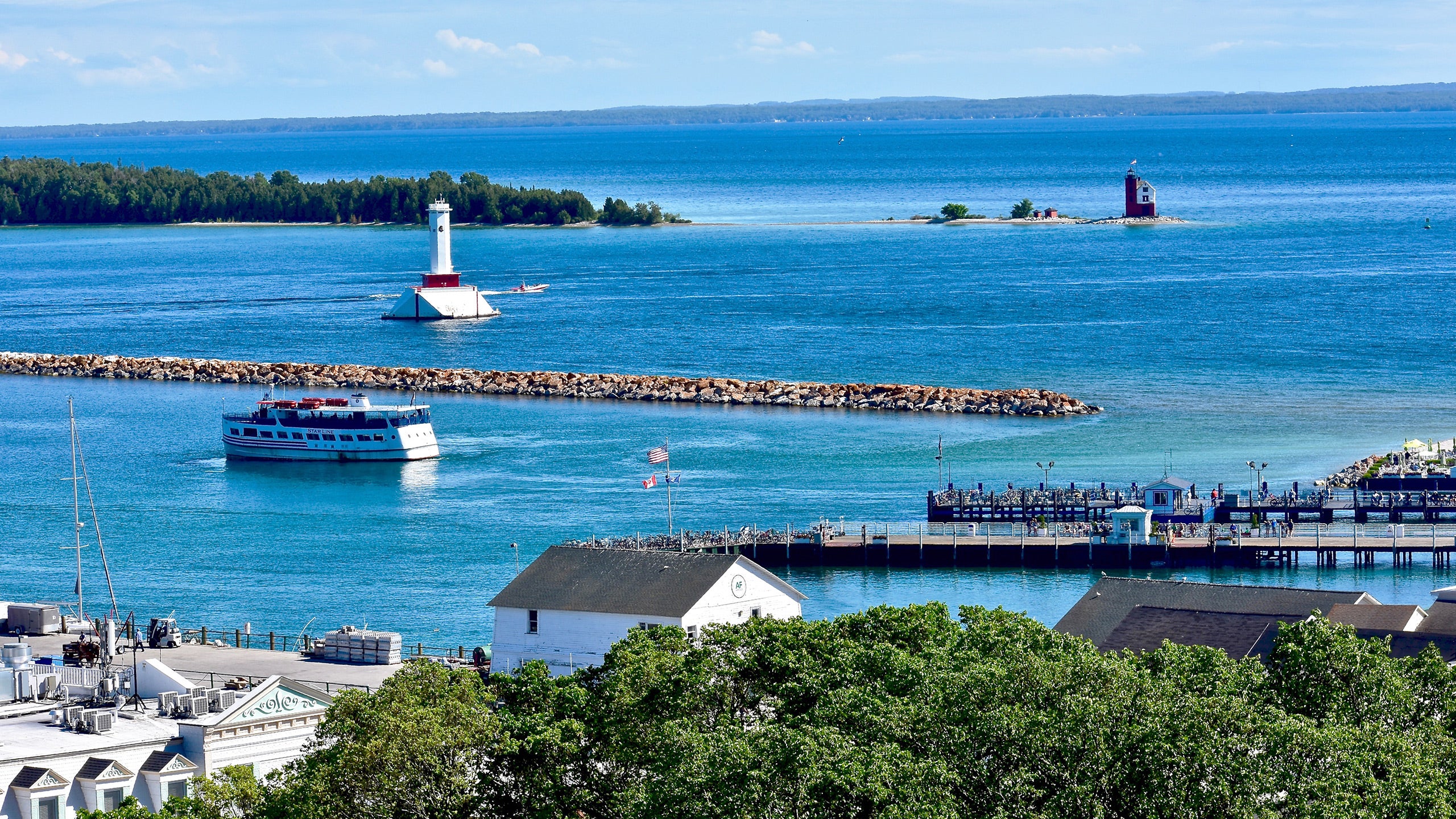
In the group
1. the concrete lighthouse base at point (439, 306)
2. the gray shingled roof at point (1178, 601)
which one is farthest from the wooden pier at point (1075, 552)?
the concrete lighthouse base at point (439, 306)

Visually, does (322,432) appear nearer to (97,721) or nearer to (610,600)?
(610,600)

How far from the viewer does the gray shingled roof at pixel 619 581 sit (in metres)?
46.6

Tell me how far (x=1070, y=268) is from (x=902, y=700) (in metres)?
A: 141

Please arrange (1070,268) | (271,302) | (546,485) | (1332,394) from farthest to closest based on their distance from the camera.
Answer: (1070,268), (271,302), (1332,394), (546,485)

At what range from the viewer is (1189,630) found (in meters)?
43.3

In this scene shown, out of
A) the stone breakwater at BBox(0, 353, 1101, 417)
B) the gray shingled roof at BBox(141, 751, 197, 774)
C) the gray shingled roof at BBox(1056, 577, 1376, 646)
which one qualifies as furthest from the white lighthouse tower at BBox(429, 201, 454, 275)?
the gray shingled roof at BBox(141, 751, 197, 774)

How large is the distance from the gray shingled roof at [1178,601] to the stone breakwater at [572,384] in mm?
47963

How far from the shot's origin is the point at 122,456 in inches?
3563

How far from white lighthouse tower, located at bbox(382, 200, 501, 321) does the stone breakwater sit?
22.8 meters

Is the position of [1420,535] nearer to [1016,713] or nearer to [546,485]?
[546,485]

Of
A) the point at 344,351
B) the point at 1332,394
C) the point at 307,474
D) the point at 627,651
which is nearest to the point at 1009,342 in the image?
the point at 1332,394

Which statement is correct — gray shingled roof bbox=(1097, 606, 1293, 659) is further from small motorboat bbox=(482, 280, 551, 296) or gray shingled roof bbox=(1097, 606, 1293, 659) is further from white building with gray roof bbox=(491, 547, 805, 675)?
small motorboat bbox=(482, 280, 551, 296)

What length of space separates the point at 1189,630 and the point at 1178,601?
2.95 meters

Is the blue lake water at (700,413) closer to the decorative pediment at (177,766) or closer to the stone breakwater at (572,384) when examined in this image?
the stone breakwater at (572,384)
